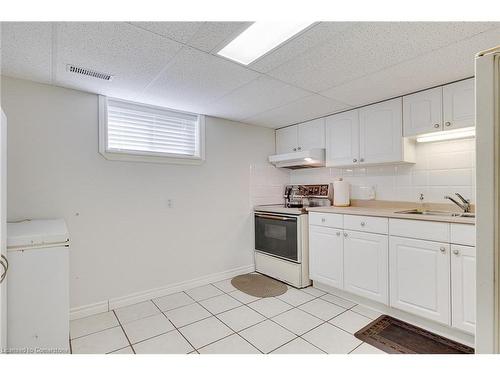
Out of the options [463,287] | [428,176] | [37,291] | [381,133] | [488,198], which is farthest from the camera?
[381,133]

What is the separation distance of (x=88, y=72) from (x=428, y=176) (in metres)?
3.22

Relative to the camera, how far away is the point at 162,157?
2875 mm

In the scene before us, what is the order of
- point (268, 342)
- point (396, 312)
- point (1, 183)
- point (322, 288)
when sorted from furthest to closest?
point (322, 288), point (396, 312), point (268, 342), point (1, 183)

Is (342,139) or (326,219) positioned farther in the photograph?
(342,139)

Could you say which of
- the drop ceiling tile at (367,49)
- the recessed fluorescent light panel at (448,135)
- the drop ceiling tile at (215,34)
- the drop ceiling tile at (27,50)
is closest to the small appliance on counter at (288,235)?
the recessed fluorescent light panel at (448,135)

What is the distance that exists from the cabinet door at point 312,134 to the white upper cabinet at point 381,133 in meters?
A: 0.53

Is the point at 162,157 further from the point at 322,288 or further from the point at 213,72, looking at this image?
the point at 322,288

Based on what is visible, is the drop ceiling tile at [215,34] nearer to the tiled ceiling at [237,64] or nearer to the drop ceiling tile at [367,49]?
the tiled ceiling at [237,64]

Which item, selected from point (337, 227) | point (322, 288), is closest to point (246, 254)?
point (322, 288)

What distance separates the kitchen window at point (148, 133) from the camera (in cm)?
259

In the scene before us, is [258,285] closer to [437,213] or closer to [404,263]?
[404,263]

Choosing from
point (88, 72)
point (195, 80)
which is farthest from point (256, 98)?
point (88, 72)

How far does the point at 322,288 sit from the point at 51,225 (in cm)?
268

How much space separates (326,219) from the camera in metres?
2.83
